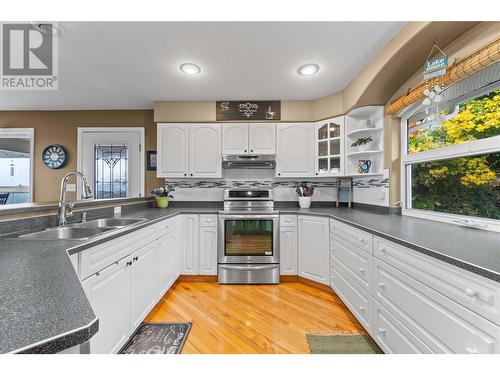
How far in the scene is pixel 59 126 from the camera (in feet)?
11.8

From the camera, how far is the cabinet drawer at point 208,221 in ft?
8.93

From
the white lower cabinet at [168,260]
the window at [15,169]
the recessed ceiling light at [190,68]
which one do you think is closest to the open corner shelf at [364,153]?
the recessed ceiling light at [190,68]

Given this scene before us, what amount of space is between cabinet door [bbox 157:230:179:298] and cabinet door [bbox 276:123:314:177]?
5.17 ft

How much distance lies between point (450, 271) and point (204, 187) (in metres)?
2.91

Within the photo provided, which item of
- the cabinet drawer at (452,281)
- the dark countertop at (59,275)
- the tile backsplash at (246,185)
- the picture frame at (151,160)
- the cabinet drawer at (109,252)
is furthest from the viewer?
the picture frame at (151,160)

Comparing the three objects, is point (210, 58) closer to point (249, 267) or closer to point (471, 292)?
point (249, 267)

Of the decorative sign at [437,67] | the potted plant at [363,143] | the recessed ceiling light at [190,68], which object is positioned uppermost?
the recessed ceiling light at [190,68]

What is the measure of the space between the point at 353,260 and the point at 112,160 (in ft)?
11.9

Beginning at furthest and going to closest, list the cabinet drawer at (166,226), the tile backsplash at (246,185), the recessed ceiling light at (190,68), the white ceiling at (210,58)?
the tile backsplash at (246,185)
the recessed ceiling light at (190,68)
the cabinet drawer at (166,226)
the white ceiling at (210,58)

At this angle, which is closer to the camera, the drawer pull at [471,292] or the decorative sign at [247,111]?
the drawer pull at [471,292]

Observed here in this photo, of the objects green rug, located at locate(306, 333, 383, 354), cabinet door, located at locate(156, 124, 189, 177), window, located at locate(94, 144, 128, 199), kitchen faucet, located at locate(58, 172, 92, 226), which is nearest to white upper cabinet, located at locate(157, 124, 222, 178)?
cabinet door, located at locate(156, 124, 189, 177)

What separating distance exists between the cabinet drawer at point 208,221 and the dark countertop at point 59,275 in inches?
44.5

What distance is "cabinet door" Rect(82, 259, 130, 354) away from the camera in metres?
1.22

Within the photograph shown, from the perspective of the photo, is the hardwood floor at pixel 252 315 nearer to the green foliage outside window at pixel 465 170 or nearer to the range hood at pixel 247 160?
the green foliage outside window at pixel 465 170
